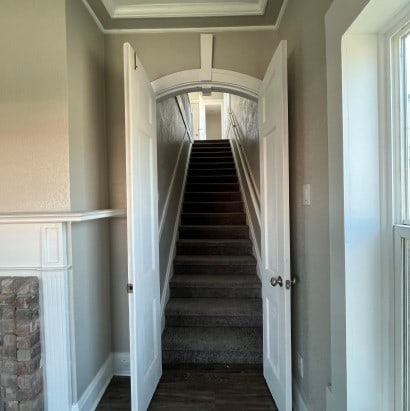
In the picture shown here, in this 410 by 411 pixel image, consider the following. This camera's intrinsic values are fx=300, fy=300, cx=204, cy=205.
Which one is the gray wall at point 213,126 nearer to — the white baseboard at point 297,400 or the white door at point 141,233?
the white door at point 141,233

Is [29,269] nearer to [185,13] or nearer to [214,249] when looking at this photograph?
[185,13]

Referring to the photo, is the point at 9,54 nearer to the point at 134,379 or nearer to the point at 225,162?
the point at 134,379

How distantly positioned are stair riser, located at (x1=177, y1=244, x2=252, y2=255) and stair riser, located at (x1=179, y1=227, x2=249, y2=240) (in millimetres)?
262

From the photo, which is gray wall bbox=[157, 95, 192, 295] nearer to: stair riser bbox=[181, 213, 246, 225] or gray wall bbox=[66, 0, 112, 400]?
stair riser bbox=[181, 213, 246, 225]

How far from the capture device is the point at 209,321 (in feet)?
9.08

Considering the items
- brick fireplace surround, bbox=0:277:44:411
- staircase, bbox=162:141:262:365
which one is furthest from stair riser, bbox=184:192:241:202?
brick fireplace surround, bbox=0:277:44:411

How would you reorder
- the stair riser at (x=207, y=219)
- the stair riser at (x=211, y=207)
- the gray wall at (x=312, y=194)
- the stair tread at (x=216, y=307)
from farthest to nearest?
the stair riser at (x=211, y=207), the stair riser at (x=207, y=219), the stair tread at (x=216, y=307), the gray wall at (x=312, y=194)

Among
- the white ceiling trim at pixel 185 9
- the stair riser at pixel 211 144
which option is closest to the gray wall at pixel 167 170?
the white ceiling trim at pixel 185 9

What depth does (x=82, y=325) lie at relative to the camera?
74.0 inches

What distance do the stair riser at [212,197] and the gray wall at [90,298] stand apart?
Result: 2.33 m

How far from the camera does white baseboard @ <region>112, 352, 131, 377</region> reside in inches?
92.0

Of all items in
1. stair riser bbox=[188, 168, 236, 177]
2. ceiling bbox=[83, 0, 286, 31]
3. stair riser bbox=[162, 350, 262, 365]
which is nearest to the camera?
ceiling bbox=[83, 0, 286, 31]

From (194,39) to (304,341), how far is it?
7.32 ft

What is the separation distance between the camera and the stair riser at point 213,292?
3.01m
